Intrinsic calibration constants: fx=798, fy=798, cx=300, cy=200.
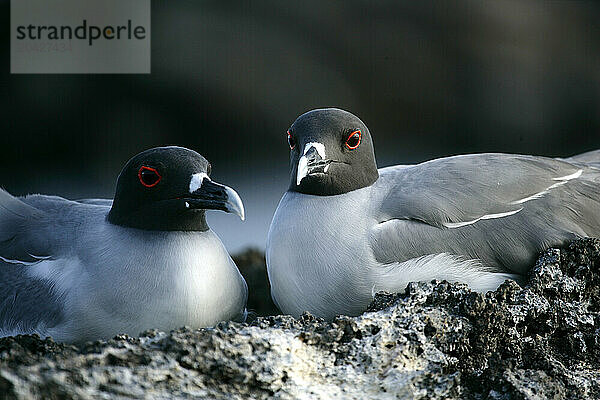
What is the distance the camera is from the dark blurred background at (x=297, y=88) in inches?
256

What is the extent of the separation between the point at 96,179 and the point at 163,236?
3.61 metres

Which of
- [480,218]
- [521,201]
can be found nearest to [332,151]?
[480,218]

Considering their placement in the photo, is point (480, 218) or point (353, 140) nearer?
point (480, 218)

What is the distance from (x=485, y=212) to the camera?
3.28 meters

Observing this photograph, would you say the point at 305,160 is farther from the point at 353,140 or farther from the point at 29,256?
the point at 29,256

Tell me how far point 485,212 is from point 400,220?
1.15 feet

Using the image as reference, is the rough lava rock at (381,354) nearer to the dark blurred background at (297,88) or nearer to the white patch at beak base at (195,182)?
the white patch at beak base at (195,182)

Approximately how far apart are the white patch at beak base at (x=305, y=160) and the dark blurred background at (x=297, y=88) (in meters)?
3.08

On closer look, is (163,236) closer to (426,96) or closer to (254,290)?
(254,290)

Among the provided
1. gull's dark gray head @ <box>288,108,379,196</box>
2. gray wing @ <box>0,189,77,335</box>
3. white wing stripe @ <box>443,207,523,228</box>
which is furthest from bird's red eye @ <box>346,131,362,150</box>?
gray wing @ <box>0,189,77,335</box>

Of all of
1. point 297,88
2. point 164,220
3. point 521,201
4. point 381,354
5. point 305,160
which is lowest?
point 381,354

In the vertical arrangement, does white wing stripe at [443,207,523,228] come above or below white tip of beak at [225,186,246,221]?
below

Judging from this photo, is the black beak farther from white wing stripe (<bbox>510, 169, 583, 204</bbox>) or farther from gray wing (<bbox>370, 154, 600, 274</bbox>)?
white wing stripe (<bbox>510, 169, 583, 204</bbox>)

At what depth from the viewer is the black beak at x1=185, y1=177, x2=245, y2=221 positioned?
10.2 feet
